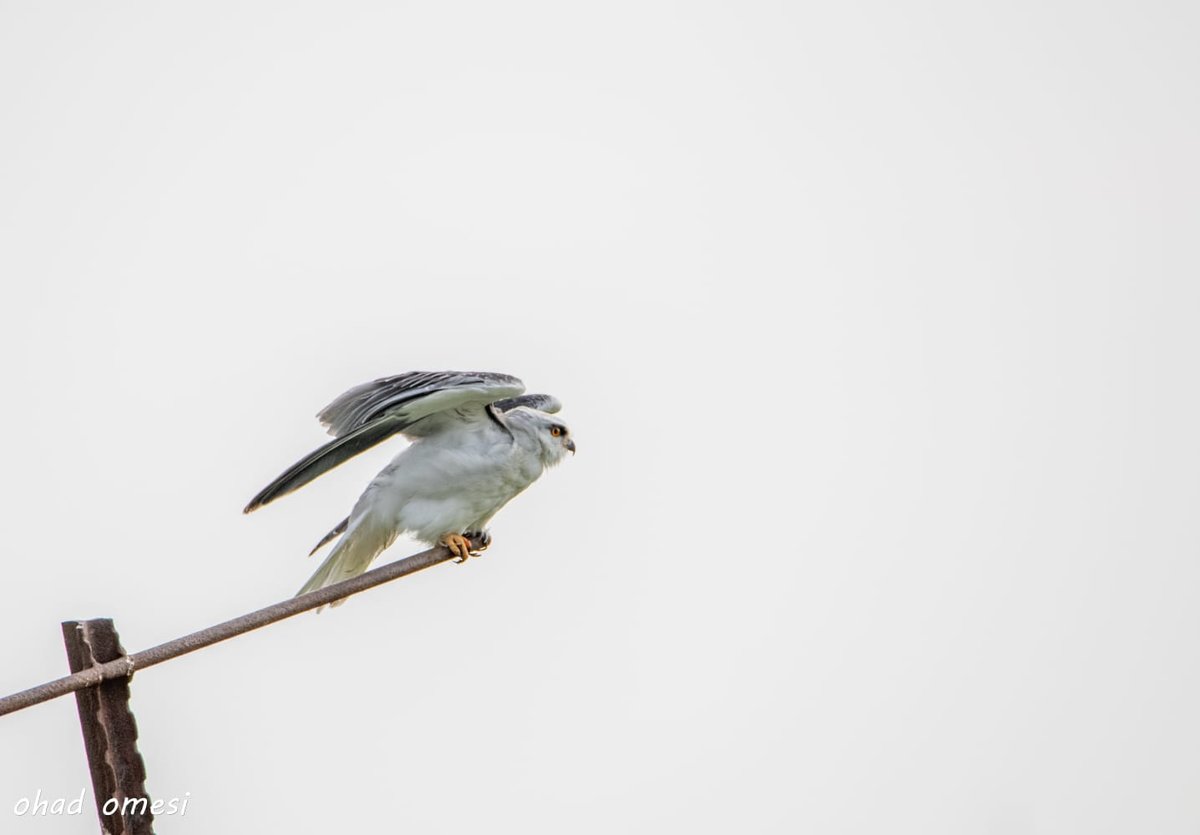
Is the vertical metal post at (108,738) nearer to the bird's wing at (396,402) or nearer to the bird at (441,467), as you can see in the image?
the bird's wing at (396,402)

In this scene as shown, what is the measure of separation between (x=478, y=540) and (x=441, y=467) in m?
0.70

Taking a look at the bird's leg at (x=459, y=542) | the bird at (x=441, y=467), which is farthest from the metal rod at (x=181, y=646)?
the bird's leg at (x=459, y=542)

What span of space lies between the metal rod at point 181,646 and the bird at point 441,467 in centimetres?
290

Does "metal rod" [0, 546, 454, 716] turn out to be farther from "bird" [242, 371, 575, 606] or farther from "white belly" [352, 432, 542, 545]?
"white belly" [352, 432, 542, 545]

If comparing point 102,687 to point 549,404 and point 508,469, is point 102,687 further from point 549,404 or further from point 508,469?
point 549,404

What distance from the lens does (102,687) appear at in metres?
5.05

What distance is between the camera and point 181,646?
16.6 ft

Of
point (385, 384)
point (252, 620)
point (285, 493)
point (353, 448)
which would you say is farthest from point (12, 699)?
point (385, 384)

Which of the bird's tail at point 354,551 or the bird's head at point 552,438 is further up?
the bird's head at point 552,438

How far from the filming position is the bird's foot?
9.87 meters

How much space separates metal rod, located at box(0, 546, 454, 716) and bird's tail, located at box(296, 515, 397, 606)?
3.66m

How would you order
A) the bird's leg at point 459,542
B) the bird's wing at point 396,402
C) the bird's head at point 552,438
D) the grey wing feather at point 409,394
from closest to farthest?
the bird's wing at point 396,402, the grey wing feather at point 409,394, the bird's leg at point 459,542, the bird's head at point 552,438

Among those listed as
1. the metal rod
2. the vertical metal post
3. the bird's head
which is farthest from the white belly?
the vertical metal post

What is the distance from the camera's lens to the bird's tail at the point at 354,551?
31.8 feet
